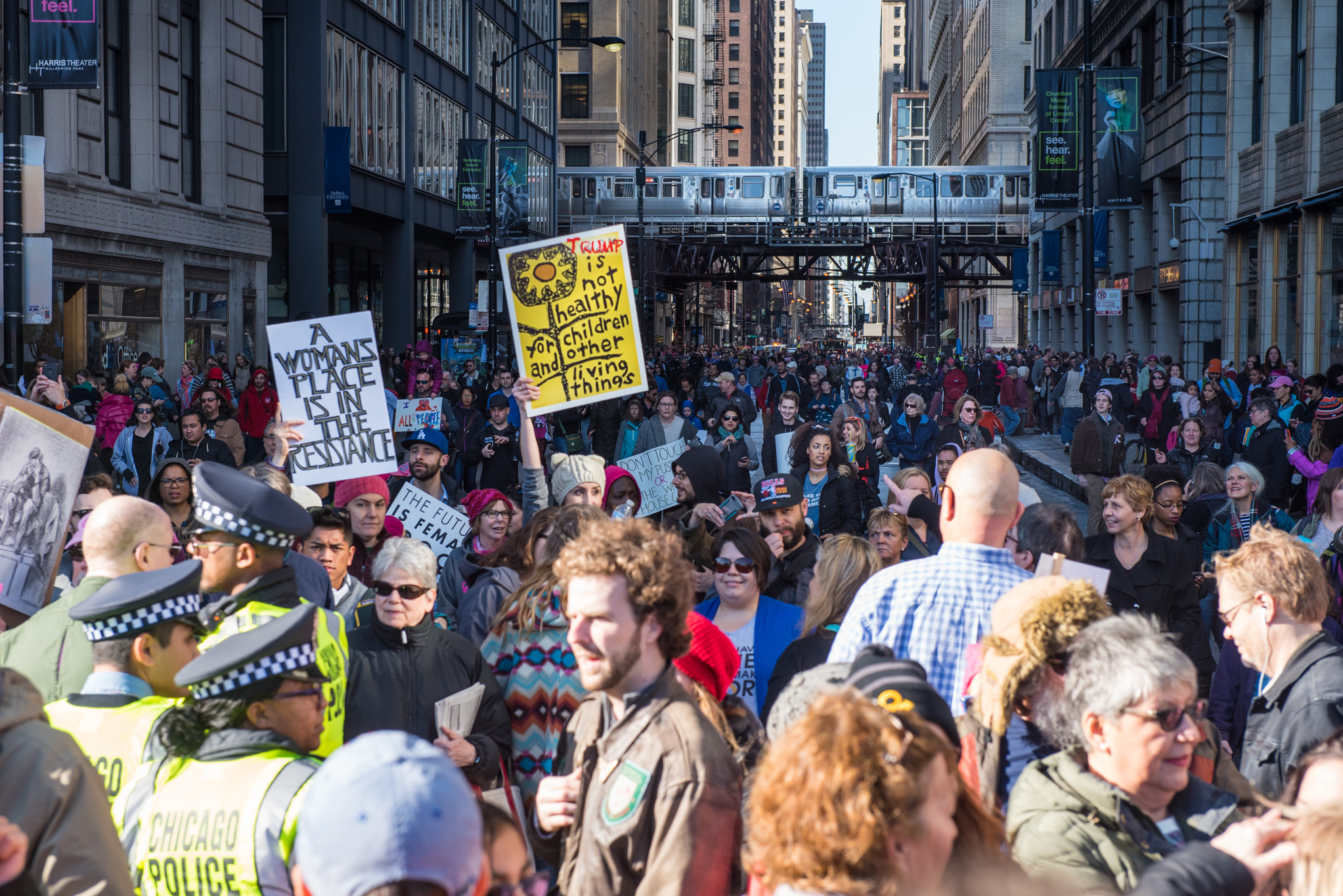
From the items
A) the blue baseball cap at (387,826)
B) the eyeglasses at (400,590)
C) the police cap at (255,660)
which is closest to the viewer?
the blue baseball cap at (387,826)

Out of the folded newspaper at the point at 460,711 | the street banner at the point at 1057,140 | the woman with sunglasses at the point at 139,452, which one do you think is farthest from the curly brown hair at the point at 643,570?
the street banner at the point at 1057,140

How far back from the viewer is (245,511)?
4.52m

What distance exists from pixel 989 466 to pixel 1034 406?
32.2 meters

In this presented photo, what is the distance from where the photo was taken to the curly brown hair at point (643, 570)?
3566mm

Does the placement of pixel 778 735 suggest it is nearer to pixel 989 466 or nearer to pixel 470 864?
pixel 470 864

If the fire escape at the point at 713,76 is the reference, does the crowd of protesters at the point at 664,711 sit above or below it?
below

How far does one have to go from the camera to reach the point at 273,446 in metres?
9.20

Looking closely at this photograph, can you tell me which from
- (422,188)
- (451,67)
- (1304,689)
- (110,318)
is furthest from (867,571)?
(451,67)

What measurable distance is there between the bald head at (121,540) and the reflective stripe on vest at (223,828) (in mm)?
1612

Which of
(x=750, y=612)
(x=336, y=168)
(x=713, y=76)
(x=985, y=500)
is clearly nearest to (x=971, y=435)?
(x=750, y=612)

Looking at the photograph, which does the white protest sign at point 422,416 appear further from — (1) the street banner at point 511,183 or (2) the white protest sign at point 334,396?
(1) the street banner at point 511,183

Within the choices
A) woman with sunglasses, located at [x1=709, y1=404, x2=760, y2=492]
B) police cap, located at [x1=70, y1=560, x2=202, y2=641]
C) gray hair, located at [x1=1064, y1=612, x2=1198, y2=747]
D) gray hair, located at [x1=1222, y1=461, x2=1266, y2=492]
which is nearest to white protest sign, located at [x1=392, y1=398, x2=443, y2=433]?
woman with sunglasses, located at [x1=709, y1=404, x2=760, y2=492]

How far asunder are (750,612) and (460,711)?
194 centimetres

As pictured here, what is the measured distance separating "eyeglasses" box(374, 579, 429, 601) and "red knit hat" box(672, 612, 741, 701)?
1077mm
